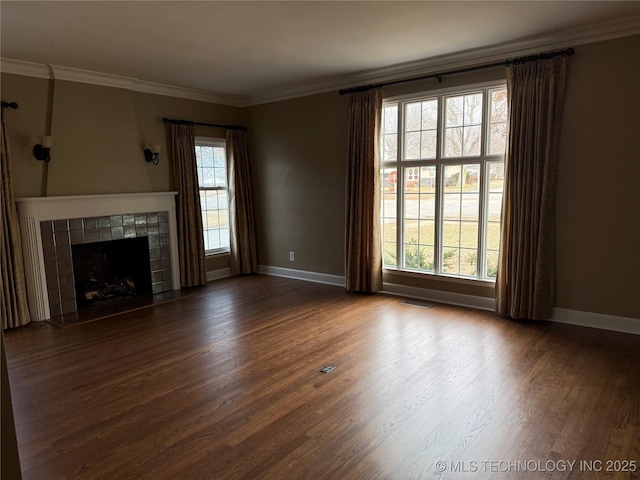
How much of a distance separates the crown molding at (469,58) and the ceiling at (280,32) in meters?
0.02

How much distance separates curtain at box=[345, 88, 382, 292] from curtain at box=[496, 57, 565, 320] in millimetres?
1521

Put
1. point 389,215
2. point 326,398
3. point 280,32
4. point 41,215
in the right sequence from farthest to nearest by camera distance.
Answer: point 389,215 < point 41,215 < point 280,32 < point 326,398

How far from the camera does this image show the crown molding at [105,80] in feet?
14.4

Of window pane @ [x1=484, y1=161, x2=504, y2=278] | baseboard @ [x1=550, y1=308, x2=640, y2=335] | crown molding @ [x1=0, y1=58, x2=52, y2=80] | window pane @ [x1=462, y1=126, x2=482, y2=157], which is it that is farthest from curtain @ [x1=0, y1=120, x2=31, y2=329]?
baseboard @ [x1=550, y1=308, x2=640, y2=335]

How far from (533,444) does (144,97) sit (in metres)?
5.49

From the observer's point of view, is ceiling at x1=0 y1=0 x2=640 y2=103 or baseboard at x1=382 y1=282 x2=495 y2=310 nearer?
ceiling at x1=0 y1=0 x2=640 y2=103

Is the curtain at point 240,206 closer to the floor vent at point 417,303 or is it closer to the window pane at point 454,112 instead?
the floor vent at point 417,303

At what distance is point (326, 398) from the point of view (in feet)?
9.21

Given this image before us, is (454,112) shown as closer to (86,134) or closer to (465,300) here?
(465,300)

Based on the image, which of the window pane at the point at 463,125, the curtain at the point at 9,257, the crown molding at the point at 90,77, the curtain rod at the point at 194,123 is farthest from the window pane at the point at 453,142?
the curtain at the point at 9,257

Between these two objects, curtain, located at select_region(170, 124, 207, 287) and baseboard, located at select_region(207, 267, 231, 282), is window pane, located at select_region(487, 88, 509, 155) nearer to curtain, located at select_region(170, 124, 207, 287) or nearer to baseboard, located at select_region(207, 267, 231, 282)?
curtain, located at select_region(170, 124, 207, 287)

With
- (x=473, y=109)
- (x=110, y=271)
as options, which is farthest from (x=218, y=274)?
(x=473, y=109)

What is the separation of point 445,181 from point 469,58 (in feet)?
4.24

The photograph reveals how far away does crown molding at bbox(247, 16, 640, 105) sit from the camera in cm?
367
